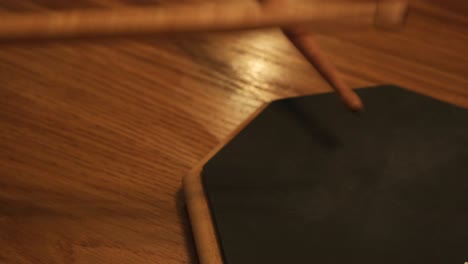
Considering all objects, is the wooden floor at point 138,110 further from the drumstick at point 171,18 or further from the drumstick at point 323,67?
the drumstick at point 171,18

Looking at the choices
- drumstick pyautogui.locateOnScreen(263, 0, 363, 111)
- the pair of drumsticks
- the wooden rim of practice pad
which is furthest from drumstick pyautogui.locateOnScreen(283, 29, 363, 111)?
the pair of drumsticks

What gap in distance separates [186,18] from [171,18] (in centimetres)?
1

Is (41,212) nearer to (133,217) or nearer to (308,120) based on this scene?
(133,217)

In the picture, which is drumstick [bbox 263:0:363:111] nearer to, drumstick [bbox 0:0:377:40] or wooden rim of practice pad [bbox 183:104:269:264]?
wooden rim of practice pad [bbox 183:104:269:264]

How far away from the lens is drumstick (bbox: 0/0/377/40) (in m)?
0.42

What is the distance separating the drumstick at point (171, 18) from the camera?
1.39 feet

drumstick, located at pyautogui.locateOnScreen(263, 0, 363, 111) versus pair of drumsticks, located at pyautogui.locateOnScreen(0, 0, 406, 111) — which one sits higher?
pair of drumsticks, located at pyautogui.locateOnScreen(0, 0, 406, 111)

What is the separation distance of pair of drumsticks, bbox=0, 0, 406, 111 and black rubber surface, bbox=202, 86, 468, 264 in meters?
0.28

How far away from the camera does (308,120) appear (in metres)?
0.77

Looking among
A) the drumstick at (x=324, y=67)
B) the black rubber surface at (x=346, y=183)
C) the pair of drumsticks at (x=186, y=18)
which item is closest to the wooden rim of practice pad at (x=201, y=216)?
the black rubber surface at (x=346, y=183)

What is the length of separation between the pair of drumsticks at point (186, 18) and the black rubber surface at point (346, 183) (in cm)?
28

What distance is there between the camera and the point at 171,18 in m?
0.43

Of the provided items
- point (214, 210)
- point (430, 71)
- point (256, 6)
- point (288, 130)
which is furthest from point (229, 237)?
point (430, 71)

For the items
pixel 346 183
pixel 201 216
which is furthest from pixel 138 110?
pixel 346 183
